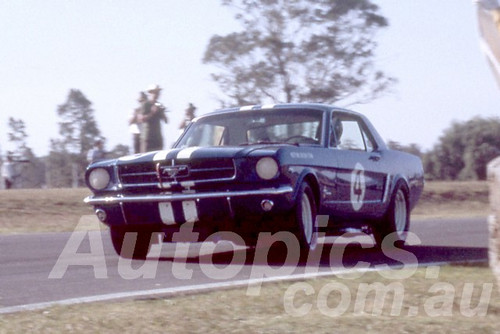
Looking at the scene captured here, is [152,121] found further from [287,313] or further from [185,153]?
[287,313]

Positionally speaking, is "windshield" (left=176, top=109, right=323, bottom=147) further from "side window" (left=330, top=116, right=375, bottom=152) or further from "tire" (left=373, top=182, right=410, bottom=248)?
"tire" (left=373, top=182, right=410, bottom=248)

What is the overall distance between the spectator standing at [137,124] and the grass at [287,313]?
7.95m

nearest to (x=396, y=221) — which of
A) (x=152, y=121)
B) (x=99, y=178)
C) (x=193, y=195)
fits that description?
(x=193, y=195)

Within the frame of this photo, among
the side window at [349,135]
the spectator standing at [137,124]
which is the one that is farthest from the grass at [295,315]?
the spectator standing at [137,124]

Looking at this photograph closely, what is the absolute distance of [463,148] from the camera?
5397cm

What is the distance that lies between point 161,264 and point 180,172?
733mm

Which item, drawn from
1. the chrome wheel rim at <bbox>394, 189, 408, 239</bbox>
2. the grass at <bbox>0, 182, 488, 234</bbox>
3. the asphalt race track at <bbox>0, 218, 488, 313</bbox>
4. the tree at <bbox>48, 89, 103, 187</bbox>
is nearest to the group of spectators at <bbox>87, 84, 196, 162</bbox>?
the grass at <bbox>0, 182, 488, 234</bbox>

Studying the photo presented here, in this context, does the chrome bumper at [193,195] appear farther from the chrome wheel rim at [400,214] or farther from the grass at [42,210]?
the grass at [42,210]

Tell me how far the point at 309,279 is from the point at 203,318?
158 centimetres

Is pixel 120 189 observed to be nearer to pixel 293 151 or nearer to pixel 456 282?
pixel 293 151

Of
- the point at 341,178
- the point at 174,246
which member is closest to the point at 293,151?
the point at 341,178

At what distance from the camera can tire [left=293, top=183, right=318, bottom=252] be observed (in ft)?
24.1

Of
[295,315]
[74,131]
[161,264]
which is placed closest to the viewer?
[295,315]

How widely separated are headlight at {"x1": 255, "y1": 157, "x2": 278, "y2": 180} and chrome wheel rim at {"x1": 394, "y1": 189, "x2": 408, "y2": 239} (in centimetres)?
263
